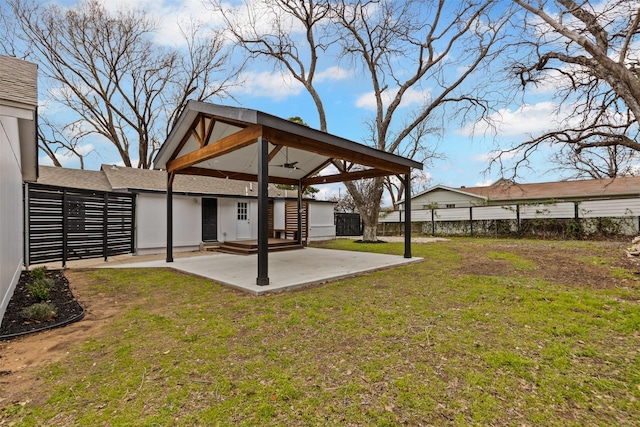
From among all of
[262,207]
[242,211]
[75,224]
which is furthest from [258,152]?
[242,211]

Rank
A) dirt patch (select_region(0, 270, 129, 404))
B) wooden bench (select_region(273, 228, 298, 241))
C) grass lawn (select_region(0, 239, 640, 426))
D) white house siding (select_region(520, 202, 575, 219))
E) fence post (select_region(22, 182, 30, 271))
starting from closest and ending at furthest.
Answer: grass lawn (select_region(0, 239, 640, 426)) < dirt patch (select_region(0, 270, 129, 404)) < fence post (select_region(22, 182, 30, 271)) < wooden bench (select_region(273, 228, 298, 241)) < white house siding (select_region(520, 202, 575, 219))

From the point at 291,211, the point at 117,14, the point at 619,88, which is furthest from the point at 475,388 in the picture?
the point at 117,14

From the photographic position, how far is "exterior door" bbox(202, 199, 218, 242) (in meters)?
11.5

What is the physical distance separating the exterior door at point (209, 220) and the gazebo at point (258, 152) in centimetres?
262

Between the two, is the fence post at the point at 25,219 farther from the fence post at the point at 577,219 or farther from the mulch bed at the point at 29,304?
the fence post at the point at 577,219

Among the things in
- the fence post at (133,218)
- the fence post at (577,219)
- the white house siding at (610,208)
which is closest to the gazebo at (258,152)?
the fence post at (133,218)

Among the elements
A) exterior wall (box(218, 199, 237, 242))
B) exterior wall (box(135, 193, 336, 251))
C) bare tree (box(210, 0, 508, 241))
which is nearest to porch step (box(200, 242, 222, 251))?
exterior wall (box(135, 193, 336, 251))

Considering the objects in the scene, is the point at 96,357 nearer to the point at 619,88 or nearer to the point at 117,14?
the point at 619,88

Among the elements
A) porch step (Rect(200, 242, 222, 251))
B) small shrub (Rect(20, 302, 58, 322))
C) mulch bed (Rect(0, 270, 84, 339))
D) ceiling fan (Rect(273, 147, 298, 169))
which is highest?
ceiling fan (Rect(273, 147, 298, 169))

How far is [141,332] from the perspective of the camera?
317 cm

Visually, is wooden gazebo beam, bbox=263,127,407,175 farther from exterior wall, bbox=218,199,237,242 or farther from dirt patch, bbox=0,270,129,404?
exterior wall, bbox=218,199,237,242

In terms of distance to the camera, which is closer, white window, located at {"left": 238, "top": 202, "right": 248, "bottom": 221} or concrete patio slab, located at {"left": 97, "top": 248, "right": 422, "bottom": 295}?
concrete patio slab, located at {"left": 97, "top": 248, "right": 422, "bottom": 295}

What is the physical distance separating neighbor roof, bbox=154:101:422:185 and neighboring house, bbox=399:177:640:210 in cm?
926

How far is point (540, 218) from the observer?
13680mm
